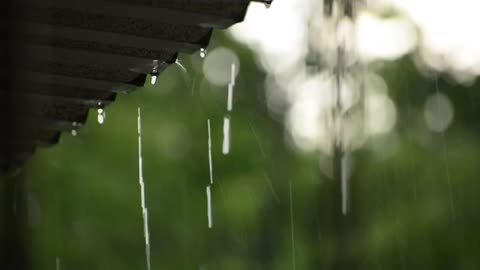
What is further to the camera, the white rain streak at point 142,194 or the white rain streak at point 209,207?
the white rain streak at point 209,207

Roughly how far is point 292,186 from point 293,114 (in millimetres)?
2802

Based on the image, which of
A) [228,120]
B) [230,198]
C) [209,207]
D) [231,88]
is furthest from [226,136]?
[231,88]

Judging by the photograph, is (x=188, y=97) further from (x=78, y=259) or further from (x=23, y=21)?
(x=23, y=21)

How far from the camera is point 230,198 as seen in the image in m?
19.0

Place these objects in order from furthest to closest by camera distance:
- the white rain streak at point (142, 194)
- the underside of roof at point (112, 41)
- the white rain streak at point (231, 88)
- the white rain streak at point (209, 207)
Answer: the white rain streak at point (231, 88)
the white rain streak at point (209, 207)
the white rain streak at point (142, 194)
the underside of roof at point (112, 41)

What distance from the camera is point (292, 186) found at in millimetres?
19875

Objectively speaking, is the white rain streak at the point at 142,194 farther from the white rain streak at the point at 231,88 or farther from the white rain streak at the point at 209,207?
the white rain streak at the point at 231,88

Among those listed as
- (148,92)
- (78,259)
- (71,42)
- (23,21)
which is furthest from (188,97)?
(23,21)

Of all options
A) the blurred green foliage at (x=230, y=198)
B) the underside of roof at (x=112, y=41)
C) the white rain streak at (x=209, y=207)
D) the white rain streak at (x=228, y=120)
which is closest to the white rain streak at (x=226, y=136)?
the white rain streak at (x=228, y=120)

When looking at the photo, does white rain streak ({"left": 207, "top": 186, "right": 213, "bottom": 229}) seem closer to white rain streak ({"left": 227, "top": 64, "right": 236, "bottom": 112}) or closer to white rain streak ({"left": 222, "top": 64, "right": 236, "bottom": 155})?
white rain streak ({"left": 222, "top": 64, "right": 236, "bottom": 155})

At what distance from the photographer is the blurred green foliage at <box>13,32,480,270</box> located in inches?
722

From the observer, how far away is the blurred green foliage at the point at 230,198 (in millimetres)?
18344

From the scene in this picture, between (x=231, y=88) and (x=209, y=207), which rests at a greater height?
(x=231, y=88)

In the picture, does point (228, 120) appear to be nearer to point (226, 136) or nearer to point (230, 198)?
point (226, 136)
